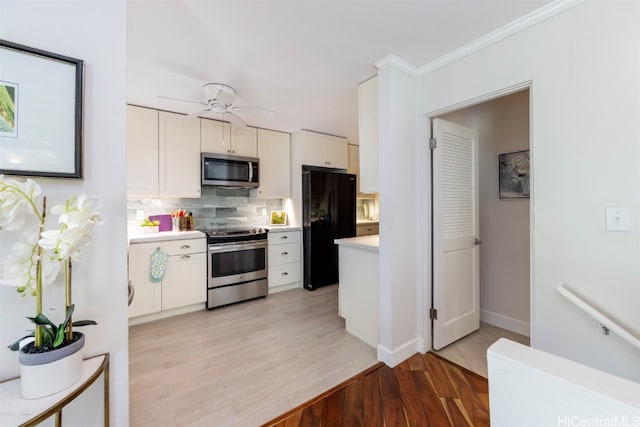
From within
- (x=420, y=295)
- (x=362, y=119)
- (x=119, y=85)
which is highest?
(x=362, y=119)

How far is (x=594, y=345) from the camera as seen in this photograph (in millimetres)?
1335

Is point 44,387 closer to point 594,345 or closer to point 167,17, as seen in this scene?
point 167,17

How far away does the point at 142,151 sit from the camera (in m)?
2.95

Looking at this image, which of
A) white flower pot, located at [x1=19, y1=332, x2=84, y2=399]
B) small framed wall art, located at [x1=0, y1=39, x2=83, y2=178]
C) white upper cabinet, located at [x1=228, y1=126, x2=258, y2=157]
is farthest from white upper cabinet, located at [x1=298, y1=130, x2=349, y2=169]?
white flower pot, located at [x1=19, y1=332, x2=84, y2=399]

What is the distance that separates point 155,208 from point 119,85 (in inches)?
107

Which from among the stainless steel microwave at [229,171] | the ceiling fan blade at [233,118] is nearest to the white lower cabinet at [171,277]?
the stainless steel microwave at [229,171]

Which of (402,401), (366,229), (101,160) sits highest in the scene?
(101,160)

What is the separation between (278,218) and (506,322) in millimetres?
3229

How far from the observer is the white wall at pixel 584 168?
125 centimetres

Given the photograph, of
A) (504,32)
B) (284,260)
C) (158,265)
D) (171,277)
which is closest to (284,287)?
(284,260)

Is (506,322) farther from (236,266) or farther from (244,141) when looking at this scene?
(244,141)

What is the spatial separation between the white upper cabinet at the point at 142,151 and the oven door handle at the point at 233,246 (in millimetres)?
940

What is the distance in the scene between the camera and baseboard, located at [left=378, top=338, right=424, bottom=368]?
2.02 metres

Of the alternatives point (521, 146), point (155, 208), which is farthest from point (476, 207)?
point (155, 208)
